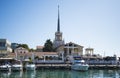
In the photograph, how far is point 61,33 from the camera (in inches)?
4769

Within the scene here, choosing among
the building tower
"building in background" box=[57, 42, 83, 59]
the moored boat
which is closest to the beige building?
"building in background" box=[57, 42, 83, 59]

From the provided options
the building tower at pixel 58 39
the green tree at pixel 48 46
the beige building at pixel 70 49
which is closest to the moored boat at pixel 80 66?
the beige building at pixel 70 49

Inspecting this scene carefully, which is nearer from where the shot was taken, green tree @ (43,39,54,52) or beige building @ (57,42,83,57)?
beige building @ (57,42,83,57)

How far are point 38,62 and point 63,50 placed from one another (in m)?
24.3

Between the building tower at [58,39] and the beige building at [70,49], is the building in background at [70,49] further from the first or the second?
the building tower at [58,39]

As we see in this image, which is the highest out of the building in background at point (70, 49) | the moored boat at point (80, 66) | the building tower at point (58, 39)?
the building tower at point (58, 39)

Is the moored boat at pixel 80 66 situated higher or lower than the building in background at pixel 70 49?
lower

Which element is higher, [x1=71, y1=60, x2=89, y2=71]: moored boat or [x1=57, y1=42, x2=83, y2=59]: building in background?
[x1=57, y1=42, x2=83, y2=59]: building in background

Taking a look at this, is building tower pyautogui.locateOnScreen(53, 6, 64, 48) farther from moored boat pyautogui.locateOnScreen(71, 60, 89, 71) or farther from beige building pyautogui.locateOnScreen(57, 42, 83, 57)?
moored boat pyautogui.locateOnScreen(71, 60, 89, 71)

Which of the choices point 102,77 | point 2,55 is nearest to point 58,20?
point 2,55

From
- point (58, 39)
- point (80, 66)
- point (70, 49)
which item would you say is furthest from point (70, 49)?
point (80, 66)

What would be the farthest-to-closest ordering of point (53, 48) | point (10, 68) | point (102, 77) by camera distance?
1. point (53, 48)
2. point (10, 68)
3. point (102, 77)

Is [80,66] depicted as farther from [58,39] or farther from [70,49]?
[58,39]

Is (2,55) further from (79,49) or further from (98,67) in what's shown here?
(98,67)
